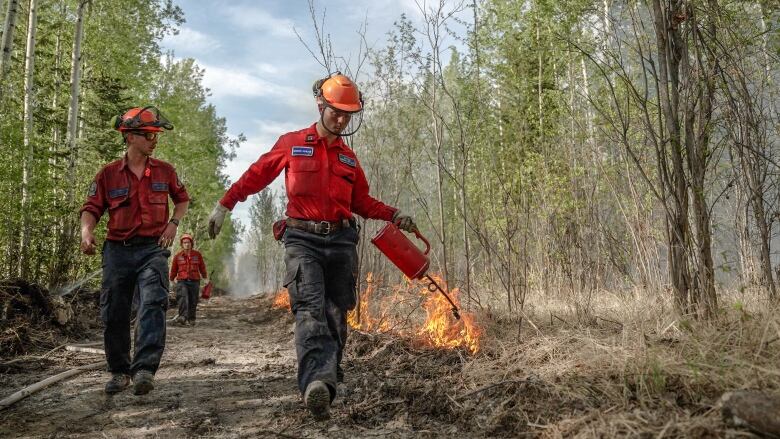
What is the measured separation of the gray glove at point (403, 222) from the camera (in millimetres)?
4051

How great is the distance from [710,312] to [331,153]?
2.68 metres

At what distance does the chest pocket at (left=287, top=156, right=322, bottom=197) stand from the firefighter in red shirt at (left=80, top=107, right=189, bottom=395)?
1054mm

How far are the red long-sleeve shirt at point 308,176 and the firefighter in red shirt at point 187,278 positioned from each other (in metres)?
6.18

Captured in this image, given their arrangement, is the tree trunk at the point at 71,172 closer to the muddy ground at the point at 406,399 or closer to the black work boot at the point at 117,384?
the muddy ground at the point at 406,399

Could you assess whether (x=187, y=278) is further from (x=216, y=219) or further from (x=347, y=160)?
(x=347, y=160)

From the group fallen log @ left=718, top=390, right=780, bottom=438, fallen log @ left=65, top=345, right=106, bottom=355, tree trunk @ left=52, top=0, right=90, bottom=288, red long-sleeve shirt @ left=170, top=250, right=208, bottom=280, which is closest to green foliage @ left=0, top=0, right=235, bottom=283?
tree trunk @ left=52, top=0, right=90, bottom=288

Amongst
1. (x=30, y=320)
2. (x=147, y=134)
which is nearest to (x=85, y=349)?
(x=30, y=320)

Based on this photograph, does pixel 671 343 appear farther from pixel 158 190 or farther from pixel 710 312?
pixel 158 190

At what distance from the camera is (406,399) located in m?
3.43

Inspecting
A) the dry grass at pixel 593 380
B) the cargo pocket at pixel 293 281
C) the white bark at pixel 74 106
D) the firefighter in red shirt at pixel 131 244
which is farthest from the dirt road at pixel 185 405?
the white bark at pixel 74 106

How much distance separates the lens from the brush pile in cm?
539

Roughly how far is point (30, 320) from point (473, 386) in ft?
17.2

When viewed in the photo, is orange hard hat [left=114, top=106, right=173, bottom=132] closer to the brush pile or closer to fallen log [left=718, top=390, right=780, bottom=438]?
the brush pile

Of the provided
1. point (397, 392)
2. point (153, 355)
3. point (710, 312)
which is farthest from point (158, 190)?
point (710, 312)
